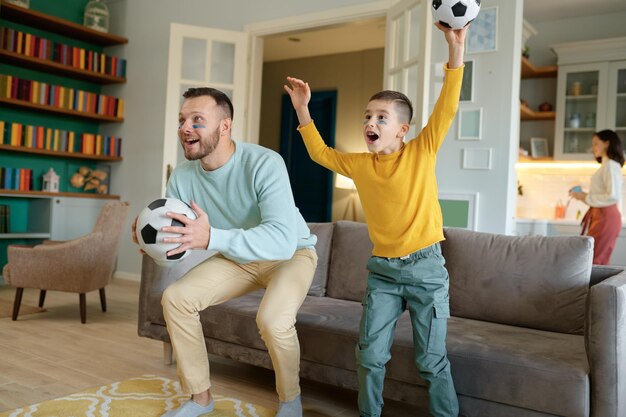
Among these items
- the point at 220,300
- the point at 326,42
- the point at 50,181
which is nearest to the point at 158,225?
the point at 220,300

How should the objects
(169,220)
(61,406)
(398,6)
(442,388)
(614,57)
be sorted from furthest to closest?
1. (614,57)
2. (398,6)
3. (61,406)
4. (442,388)
5. (169,220)

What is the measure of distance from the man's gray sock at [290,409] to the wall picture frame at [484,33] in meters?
3.27

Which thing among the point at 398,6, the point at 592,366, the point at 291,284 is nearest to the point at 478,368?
the point at 592,366

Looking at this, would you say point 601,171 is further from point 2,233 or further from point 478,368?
point 2,233

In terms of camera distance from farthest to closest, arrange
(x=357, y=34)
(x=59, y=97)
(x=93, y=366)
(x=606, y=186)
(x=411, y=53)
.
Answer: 1. (x=357, y=34)
2. (x=59, y=97)
3. (x=606, y=186)
4. (x=411, y=53)
5. (x=93, y=366)

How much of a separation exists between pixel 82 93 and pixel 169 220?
15.4ft

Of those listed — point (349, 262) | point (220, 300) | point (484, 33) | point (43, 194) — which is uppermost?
point (484, 33)

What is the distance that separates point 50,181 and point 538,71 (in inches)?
194

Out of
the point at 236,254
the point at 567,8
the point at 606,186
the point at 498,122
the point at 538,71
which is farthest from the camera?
the point at 538,71

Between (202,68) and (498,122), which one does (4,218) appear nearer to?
(202,68)

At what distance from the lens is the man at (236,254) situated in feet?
6.58

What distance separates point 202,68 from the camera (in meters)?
5.39

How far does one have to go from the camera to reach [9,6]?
17.1 ft

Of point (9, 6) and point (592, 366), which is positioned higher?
point (9, 6)
